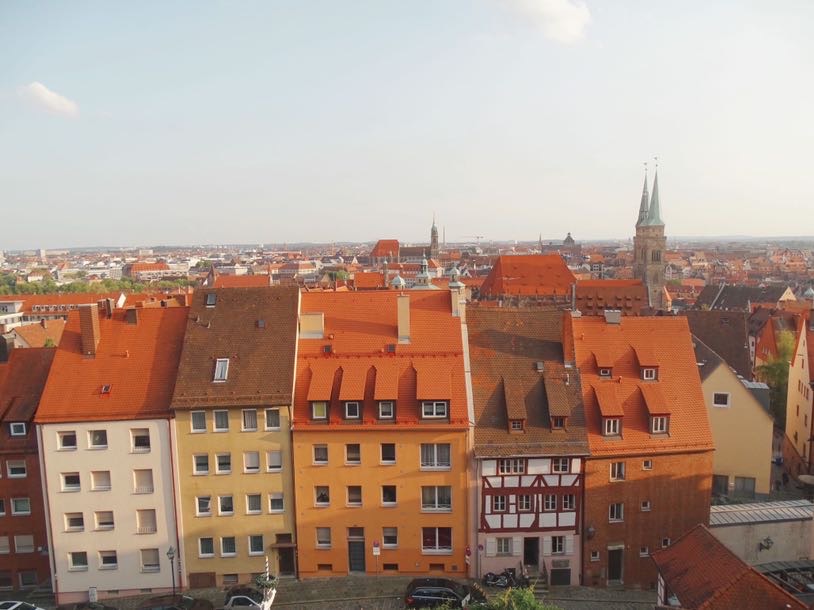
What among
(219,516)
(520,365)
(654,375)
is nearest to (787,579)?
(654,375)

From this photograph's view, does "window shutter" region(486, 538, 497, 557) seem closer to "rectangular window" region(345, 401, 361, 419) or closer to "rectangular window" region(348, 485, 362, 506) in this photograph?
"rectangular window" region(348, 485, 362, 506)

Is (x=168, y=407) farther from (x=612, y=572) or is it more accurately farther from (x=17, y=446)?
(x=612, y=572)

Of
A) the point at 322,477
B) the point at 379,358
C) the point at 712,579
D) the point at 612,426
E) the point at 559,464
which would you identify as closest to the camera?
the point at 712,579

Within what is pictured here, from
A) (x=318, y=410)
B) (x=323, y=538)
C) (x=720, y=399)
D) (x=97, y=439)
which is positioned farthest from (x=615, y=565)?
(x=97, y=439)

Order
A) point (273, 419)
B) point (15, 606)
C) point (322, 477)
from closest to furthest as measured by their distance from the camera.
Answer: point (15, 606)
point (322, 477)
point (273, 419)

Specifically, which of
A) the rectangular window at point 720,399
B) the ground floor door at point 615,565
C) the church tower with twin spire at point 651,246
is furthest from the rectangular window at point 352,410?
the church tower with twin spire at point 651,246

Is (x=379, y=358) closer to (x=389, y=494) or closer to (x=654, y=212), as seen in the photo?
(x=389, y=494)

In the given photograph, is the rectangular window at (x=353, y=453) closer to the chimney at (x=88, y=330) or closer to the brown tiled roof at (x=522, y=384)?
the brown tiled roof at (x=522, y=384)
